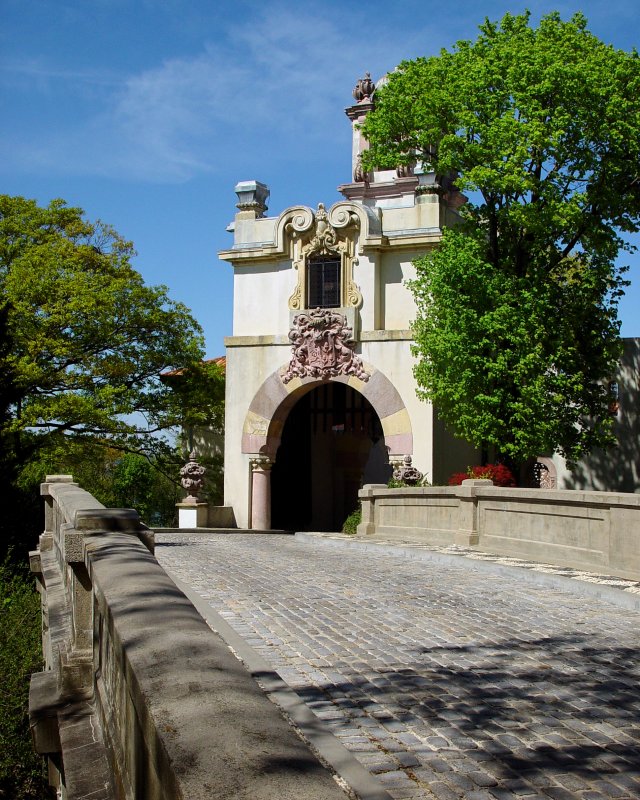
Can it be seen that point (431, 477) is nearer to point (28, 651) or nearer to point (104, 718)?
point (28, 651)

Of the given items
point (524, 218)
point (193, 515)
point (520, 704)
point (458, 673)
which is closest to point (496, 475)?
point (524, 218)

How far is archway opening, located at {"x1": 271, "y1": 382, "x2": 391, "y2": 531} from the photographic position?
31656mm

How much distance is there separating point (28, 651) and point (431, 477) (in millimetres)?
13066

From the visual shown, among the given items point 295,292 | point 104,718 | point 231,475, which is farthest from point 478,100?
point 104,718

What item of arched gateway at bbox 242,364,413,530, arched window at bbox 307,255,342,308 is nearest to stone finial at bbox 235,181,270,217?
arched window at bbox 307,255,342,308

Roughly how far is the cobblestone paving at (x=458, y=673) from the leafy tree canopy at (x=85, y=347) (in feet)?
62.2

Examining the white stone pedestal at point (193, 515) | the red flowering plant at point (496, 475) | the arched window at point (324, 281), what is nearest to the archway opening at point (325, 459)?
the white stone pedestal at point (193, 515)

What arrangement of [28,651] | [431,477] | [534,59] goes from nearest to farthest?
[28,651] < [534,59] < [431,477]

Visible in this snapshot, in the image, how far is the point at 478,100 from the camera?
23500mm

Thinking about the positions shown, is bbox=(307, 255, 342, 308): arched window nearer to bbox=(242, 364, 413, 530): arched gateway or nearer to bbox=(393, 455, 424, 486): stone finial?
bbox=(242, 364, 413, 530): arched gateway

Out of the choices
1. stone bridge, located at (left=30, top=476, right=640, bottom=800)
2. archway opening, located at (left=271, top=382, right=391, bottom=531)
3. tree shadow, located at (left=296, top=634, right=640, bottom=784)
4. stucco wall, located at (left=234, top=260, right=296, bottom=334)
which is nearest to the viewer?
stone bridge, located at (left=30, top=476, right=640, bottom=800)

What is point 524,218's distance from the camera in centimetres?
2294

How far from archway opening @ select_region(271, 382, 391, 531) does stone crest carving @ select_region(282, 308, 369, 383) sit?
9.68 ft

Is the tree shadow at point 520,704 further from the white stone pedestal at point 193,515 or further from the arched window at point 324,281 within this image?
the arched window at point 324,281
